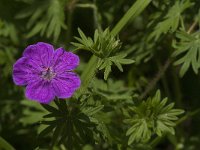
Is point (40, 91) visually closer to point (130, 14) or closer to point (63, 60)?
point (63, 60)

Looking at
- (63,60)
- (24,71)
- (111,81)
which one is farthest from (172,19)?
(24,71)

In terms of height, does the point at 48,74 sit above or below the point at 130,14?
below

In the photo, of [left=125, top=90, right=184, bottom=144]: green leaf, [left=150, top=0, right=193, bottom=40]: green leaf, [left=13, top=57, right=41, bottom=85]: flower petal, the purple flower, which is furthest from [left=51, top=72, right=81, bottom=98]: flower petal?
[left=150, top=0, right=193, bottom=40]: green leaf

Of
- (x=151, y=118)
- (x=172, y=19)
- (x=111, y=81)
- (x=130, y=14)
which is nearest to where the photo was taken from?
(x=151, y=118)

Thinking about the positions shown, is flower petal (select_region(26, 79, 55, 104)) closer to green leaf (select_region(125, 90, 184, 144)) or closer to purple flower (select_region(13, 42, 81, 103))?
purple flower (select_region(13, 42, 81, 103))

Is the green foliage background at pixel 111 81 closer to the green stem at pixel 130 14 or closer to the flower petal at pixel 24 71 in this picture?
the green stem at pixel 130 14

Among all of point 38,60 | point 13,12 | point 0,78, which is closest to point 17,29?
point 13,12

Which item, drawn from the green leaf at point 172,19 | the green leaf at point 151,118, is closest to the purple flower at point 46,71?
the green leaf at point 151,118
